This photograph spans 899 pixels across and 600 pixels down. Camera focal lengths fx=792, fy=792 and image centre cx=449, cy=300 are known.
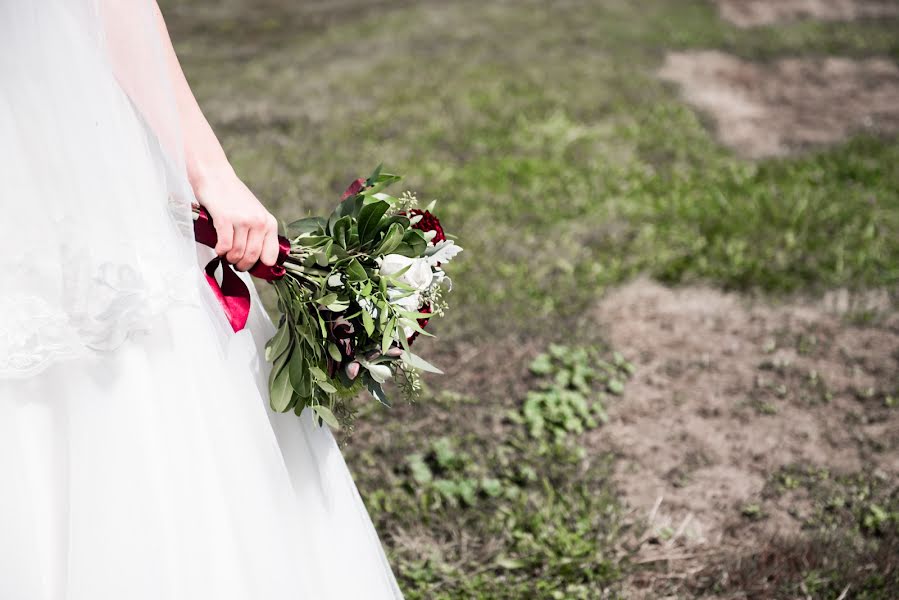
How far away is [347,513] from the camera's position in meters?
1.77

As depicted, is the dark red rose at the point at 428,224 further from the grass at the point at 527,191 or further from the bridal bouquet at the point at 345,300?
the grass at the point at 527,191

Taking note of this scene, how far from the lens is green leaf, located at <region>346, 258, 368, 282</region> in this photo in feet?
5.27

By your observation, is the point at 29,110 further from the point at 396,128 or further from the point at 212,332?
the point at 396,128

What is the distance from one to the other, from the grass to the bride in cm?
153

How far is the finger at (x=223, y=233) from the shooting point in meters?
1.50

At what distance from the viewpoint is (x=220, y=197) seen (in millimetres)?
1521

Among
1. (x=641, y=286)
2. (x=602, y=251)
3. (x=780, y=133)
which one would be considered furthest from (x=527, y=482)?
(x=780, y=133)

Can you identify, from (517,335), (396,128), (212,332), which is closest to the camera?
(212,332)

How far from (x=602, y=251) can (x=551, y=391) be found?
1577mm

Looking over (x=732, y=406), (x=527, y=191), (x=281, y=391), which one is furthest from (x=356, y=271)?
(x=527, y=191)

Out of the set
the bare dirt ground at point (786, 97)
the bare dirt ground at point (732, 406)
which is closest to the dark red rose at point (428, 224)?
the bare dirt ground at point (732, 406)

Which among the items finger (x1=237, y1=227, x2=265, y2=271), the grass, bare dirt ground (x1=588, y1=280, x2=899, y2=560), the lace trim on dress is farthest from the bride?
bare dirt ground (x1=588, y1=280, x2=899, y2=560)

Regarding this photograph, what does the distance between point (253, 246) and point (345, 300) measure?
220 millimetres

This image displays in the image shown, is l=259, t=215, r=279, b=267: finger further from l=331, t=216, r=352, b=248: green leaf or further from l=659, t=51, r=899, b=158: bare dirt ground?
l=659, t=51, r=899, b=158: bare dirt ground
